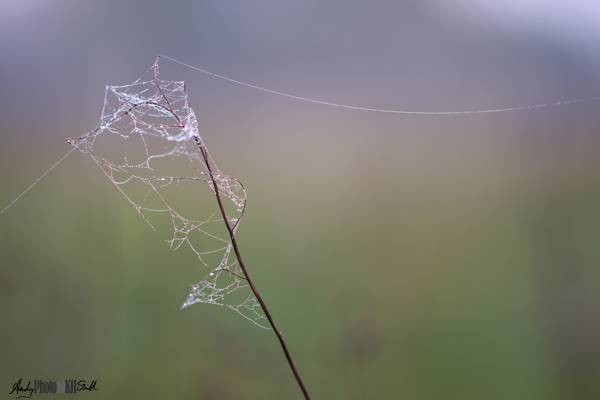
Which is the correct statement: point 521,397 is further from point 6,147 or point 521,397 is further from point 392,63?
point 6,147

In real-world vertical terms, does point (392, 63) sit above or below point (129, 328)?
above

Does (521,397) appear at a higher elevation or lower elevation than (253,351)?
lower

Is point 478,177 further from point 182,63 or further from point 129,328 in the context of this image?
point 129,328

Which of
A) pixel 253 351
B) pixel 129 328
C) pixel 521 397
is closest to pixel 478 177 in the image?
pixel 521 397

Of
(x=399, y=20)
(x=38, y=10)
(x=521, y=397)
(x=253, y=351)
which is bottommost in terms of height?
(x=521, y=397)

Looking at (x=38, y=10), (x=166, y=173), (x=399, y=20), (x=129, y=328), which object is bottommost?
(x=129, y=328)

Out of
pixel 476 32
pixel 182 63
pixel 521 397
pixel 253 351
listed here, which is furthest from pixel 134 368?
pixel 476 32
